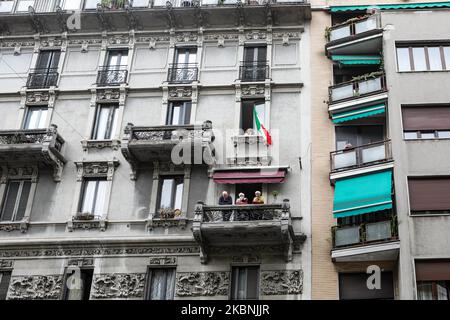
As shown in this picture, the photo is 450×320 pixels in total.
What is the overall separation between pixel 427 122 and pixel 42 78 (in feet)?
50.8

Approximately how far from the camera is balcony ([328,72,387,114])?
79.1ft

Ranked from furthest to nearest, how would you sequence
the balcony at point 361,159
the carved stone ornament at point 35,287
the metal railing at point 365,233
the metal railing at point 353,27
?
the metal railing at point 353,27, the balcony at point 361,159, the carved stone ornament at point 35,287, the metal railing at point 365,233

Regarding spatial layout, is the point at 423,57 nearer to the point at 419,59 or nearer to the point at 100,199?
the point at 419,59

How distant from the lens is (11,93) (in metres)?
27.0

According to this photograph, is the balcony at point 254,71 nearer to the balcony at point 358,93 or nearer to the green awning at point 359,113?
the balcony at point 358,93

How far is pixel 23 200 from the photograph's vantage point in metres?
24.7

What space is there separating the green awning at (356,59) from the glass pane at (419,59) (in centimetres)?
168

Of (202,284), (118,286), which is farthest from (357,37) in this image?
(118,286)

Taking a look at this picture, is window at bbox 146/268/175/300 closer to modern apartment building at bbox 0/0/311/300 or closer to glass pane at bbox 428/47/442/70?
modern apartment building at bbox 0/0/311/300

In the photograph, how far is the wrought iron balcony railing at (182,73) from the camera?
26406 mm

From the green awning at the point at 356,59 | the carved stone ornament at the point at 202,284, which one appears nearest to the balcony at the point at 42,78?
the carved stone ornament at the point at 202,284

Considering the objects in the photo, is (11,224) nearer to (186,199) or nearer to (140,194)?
(140,194)

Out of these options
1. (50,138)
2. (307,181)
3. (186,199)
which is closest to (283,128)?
(307,181)

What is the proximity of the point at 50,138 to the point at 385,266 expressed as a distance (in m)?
12.9
